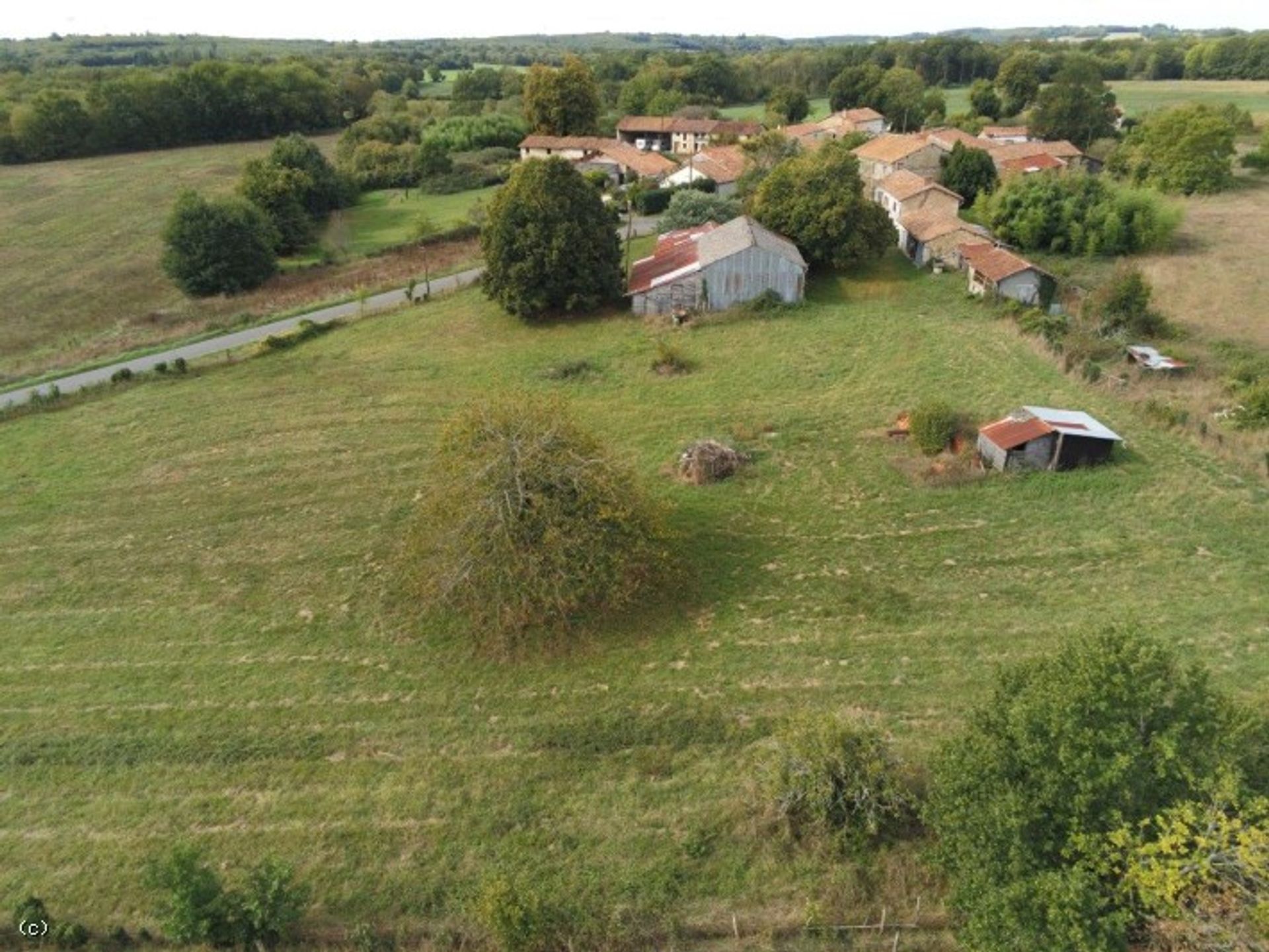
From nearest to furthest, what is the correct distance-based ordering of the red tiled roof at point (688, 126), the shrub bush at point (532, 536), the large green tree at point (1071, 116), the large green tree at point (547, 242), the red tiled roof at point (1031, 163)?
the shrub bush at point (532, 536)
the large green tree at point (547, 242)
the red tiled roof at point (1031, 163)
the large green tree at point (1071, 116)
the red tiled roof at point (688, 126)

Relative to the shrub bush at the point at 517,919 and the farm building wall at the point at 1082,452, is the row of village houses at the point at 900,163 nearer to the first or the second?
the farm building wall at the point at 1082,452

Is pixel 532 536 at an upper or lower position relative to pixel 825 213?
lower

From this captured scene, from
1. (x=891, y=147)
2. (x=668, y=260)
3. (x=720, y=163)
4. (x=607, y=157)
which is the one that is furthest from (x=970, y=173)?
(x=607, y=157)

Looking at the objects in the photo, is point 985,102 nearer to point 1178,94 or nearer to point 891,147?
point 1178,94

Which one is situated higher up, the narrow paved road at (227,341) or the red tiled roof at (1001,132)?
the red tiled roof at (1001,132)

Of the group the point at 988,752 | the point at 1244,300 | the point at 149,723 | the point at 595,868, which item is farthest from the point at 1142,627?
the point at 1244,300

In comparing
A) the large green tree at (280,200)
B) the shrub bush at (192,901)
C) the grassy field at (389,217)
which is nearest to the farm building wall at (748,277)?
the grassy field at (389,217)

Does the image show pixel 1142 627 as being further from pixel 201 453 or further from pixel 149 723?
pixel 201 453
